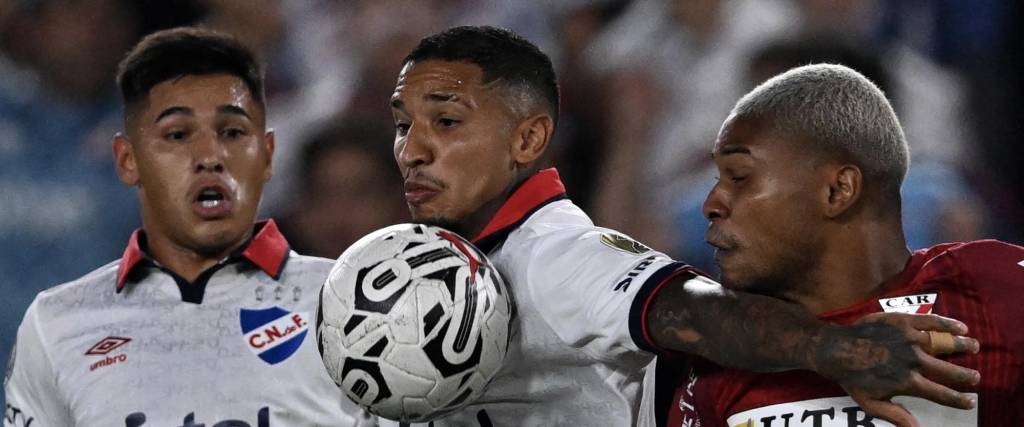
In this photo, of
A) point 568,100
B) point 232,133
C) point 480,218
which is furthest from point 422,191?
point 568,100

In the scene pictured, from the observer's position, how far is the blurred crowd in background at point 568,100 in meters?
4.46

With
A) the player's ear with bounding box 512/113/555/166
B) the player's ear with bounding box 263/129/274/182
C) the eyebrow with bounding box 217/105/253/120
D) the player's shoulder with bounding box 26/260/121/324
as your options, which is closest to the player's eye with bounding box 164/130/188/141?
the eyebrow with bounding box 217/105/253/120

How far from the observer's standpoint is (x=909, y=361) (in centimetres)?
192

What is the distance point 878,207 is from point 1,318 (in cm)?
357

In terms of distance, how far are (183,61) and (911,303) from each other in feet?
6.69

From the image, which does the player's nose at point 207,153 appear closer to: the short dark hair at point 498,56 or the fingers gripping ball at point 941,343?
the short dark hair at point 498,56

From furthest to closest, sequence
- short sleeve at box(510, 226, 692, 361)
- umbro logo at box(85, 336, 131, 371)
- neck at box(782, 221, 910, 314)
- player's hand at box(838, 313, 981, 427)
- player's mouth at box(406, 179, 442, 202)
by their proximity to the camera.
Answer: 1. umbro logo at box(85, 336, 131, 371)
2. player's mouth at box(406, 179, 442, 202)
3. neck at box(782, 221, 910, 314)
4. short sleeve at box(510, 226, 692, 361)
5. player's hand at box(838, 313, 981, 427)

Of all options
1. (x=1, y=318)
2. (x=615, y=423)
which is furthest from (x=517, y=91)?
(x=1, y=318)

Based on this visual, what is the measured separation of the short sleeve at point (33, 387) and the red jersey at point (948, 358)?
5.57ft

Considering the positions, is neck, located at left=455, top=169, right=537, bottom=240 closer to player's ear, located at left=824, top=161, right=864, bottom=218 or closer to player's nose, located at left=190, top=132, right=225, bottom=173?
player's ear, located at left=824, top=161, right=864, bottom=218

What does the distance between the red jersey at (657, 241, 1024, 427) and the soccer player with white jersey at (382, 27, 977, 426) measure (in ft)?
0.58

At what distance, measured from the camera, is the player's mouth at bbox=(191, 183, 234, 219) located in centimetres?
329

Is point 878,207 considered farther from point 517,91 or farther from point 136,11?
point 136,11

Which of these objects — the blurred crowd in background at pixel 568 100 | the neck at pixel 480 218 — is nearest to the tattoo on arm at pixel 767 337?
the neck at pixel 480 218
